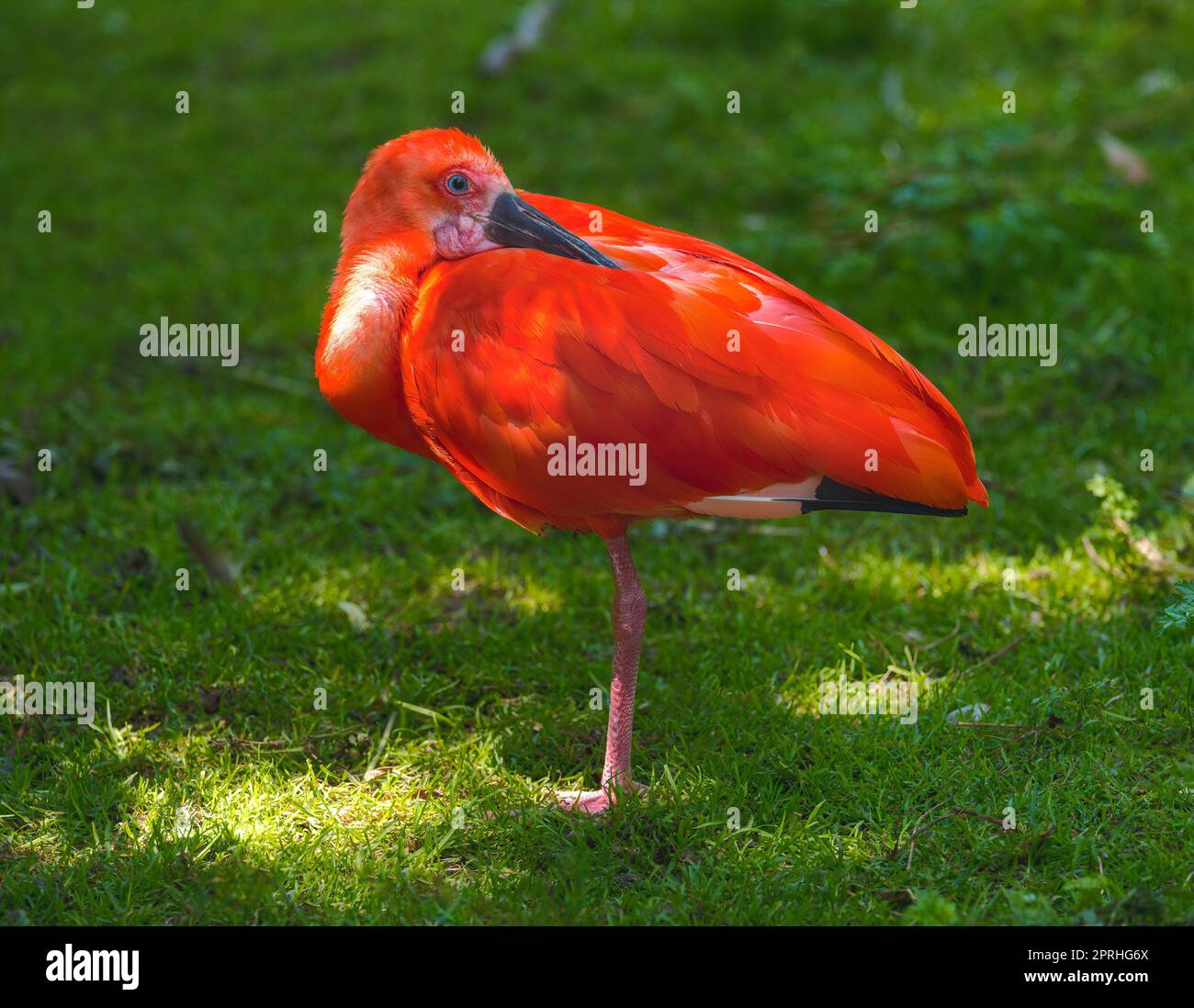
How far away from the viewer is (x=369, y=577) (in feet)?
16.1

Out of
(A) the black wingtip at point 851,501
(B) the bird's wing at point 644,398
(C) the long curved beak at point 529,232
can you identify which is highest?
(C) the long curved beak at point 529,232

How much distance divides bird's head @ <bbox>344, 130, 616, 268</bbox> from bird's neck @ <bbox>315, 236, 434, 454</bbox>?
0.18 ft

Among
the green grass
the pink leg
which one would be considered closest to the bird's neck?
the pink leg

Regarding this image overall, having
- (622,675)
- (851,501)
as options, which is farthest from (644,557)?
(851,501)

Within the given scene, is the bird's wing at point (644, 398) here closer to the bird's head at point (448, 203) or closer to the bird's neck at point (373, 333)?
the bird's neck at point (373, 333)

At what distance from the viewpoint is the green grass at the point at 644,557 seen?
141 inches

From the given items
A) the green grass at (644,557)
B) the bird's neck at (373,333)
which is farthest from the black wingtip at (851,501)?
the bird's neck at (373,333)

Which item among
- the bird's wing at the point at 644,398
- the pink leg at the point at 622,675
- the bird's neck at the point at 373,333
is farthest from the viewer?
the pink leg at the point at 622,675

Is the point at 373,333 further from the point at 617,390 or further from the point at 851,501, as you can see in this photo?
the point at 851,501

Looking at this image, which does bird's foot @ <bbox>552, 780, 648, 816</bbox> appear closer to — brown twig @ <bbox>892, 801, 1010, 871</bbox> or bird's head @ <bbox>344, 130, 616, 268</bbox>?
brown twig @ <bbox>892, 801, 1010, 871</bbox>

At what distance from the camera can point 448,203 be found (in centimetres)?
389

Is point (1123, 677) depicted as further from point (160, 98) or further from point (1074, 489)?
point (160, 98)

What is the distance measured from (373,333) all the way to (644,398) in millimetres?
774

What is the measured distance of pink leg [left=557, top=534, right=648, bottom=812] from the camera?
3848 millimetres
